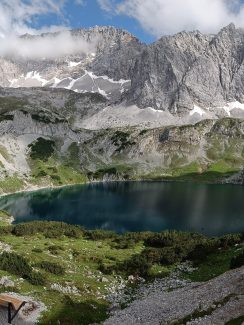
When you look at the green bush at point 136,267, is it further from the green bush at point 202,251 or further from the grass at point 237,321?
the grass at point 237,321

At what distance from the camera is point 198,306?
31156 mm

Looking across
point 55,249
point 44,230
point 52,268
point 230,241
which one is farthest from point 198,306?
point 44,230

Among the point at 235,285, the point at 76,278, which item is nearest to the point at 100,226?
the point at 76,278

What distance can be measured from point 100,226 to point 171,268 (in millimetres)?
75039

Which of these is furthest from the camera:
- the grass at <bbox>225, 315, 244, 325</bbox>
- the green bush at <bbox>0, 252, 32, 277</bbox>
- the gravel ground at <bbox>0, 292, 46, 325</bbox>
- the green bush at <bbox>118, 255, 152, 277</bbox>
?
the green bush at <bbox>118, 255, 152, 277</bbox>

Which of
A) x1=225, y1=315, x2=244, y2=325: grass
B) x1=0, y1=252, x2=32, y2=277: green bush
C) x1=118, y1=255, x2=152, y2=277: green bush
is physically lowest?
x1=118, y1=255, x2=152, y2=277: green bush

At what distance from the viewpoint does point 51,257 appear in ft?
198

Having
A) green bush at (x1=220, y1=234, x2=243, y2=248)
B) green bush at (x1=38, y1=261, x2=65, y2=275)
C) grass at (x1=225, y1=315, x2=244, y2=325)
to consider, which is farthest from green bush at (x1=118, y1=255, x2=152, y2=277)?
grass at (x1=225, y1=315, x2=244, y2=325)

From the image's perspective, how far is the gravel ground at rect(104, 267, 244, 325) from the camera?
91.9 feet

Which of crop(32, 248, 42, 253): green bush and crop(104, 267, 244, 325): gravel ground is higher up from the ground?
crop(104, 267, 244, 325): gravel ground

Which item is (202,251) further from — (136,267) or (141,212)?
(141,212)

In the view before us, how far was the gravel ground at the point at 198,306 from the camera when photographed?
91.9ft

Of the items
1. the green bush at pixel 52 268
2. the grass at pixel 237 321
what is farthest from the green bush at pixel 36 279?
the grass at pixel 237 321

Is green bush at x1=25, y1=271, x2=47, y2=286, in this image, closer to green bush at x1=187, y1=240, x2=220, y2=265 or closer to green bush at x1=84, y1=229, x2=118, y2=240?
green bush at x1=187, y1=240, x2=220, y2=265
